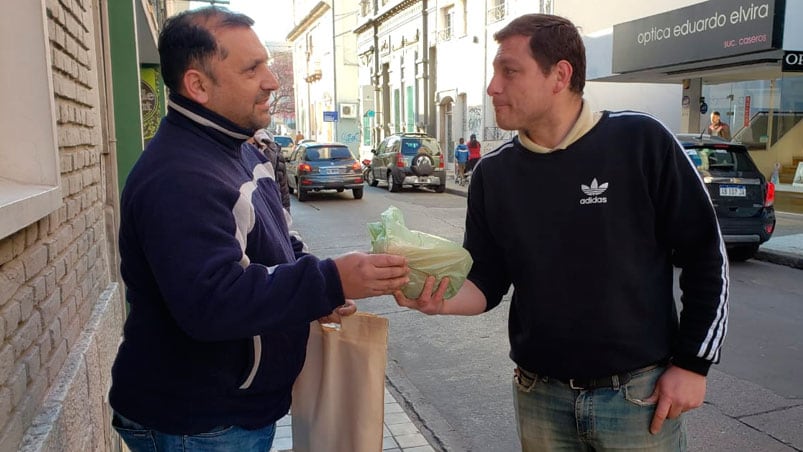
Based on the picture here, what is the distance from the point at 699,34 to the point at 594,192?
40.8 feet

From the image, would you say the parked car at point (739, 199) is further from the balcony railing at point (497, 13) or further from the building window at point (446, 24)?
the building window at point (446, 24)

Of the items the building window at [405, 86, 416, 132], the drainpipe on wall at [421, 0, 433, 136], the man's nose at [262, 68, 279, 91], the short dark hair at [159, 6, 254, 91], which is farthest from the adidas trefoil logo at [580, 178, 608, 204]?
the building window at [405, 86, 416, 132]

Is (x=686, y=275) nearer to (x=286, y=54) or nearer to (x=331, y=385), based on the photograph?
(x=331, y=385)

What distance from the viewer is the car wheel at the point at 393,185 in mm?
19805

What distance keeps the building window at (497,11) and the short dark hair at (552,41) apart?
20578 mm

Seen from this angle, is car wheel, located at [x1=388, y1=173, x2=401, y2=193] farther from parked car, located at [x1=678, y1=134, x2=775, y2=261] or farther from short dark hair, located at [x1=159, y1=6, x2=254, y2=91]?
short dark hair, located at [x1=159, y1=6, x2=254, y2=91]

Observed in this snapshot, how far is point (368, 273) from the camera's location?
1585mm

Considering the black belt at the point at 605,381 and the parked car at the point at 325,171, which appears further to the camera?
the parked car at the point at 325,171

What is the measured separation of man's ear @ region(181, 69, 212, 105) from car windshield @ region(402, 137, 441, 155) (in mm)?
17855

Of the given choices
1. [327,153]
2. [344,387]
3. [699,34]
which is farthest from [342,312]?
[327,153]

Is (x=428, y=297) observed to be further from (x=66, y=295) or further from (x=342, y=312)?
(x=66, y=295)

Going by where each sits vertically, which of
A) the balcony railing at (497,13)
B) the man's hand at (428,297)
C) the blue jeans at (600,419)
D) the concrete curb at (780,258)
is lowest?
the concrete curb at (780,258)

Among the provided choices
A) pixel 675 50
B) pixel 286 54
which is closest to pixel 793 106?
pixel 675 50

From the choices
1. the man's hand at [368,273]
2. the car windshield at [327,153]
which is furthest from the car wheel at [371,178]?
the man's hand at [368,273]
